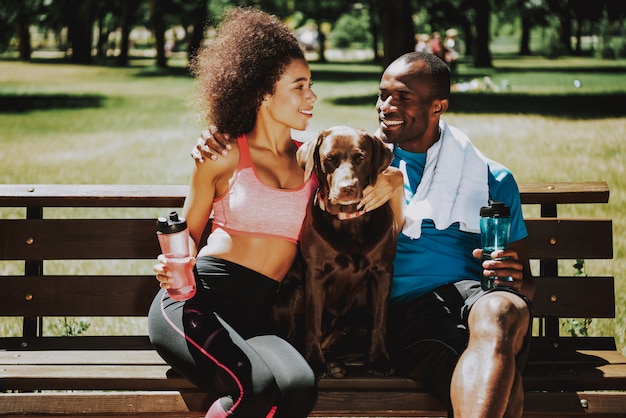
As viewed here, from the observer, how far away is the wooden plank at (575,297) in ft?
14.2

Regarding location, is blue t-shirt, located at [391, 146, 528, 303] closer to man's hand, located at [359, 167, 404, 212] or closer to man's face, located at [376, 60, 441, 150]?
man's hand, located at [359, 167, 404, 212]

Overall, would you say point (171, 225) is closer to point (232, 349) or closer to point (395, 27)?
point (232, 349)

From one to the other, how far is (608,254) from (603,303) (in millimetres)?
247

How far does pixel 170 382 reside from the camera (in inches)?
142

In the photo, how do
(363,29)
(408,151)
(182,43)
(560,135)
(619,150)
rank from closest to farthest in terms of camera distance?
1. (408,151)
2. (619,150)
3. (560,135)
4. (363,29)
5. (182,43)

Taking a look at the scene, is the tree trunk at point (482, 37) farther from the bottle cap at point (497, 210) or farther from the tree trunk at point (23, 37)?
the bottle cap at point (497, 210)

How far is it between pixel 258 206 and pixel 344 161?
0.45 meters

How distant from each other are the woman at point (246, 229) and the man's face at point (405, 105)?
42cm

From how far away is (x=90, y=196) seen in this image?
4.41 metres

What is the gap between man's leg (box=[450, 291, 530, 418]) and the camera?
3.12 metres

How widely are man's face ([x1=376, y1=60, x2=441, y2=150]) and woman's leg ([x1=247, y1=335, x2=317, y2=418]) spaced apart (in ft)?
4.27

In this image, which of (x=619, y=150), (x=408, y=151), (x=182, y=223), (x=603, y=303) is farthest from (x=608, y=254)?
(x=619, y=150)

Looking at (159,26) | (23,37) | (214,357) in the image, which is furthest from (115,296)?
(23,37)

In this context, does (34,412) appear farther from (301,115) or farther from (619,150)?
(619,150)
